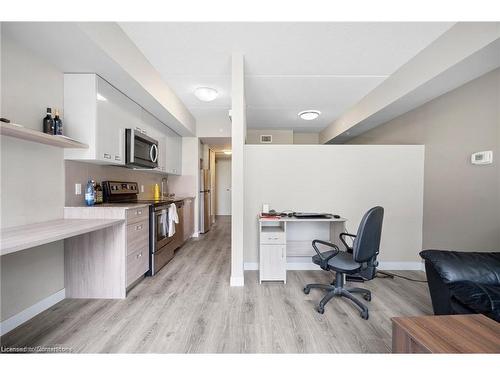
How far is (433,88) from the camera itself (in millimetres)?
2467

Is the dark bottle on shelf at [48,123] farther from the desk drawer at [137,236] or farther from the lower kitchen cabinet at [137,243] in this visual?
the desk drawer at [137,236]

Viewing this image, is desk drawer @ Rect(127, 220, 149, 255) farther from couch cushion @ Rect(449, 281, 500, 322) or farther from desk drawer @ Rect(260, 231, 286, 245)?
couch cushion @ Rect(449, 281, 500, 322)

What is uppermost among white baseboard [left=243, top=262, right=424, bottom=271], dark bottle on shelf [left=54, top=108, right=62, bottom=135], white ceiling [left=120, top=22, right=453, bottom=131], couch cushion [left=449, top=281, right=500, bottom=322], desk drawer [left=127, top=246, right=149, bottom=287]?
white ceiling [left=120, top=22, right=453, bottom=131]

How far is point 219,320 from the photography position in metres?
1.77

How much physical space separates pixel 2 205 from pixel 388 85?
443 centimetres

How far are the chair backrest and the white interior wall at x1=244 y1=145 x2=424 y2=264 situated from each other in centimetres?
115

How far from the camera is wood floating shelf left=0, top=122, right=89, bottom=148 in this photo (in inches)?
55.0

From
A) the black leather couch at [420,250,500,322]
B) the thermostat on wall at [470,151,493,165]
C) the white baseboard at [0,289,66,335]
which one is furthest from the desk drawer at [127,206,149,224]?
the thermostat on wall at [470,151,493,165]

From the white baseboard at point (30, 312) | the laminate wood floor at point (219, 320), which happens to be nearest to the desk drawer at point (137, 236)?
the laminate wood floor at point (219, 320)

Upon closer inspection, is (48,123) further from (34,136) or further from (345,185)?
(345,185)

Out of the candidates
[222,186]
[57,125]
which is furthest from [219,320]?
[222,186]
